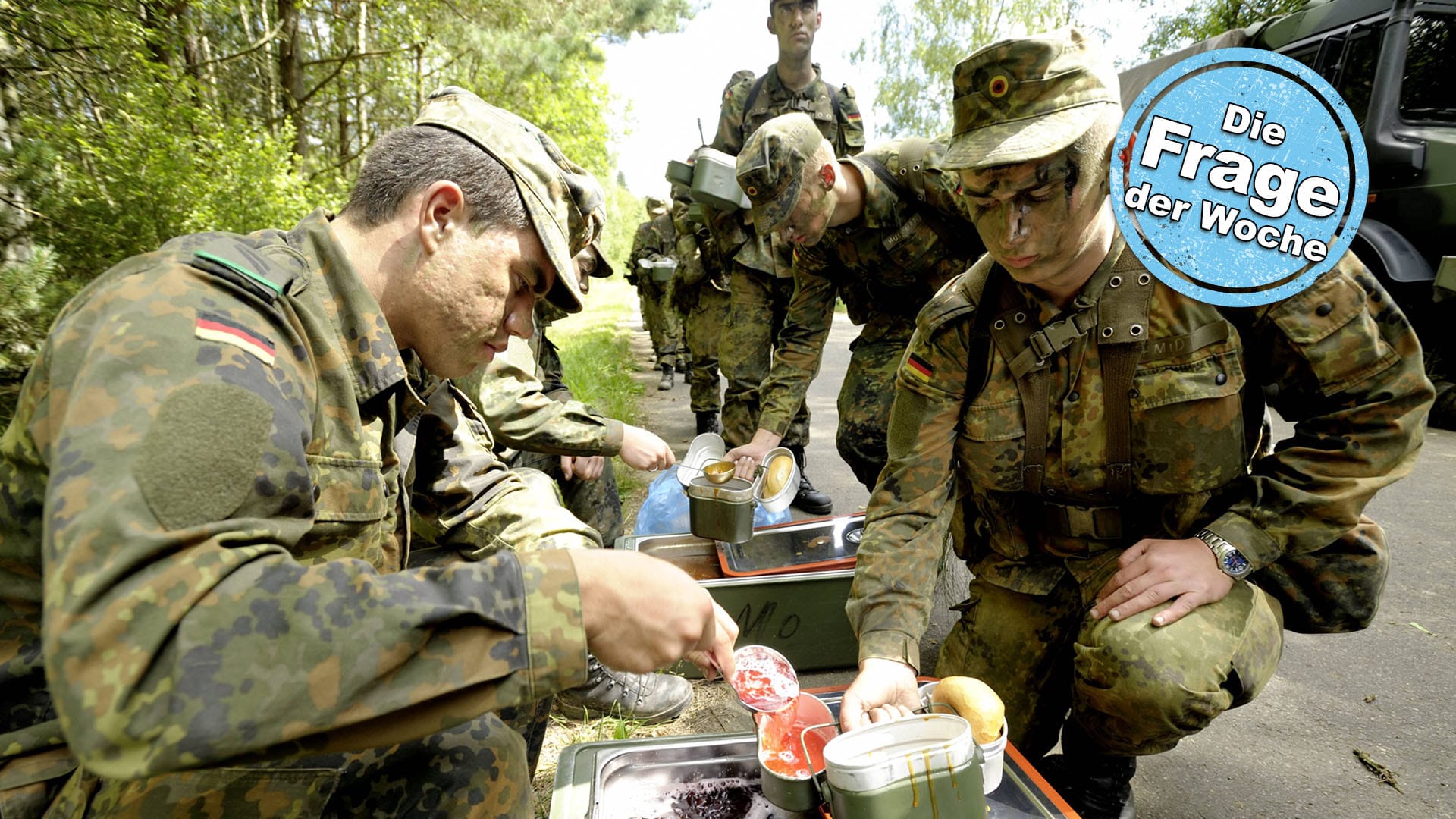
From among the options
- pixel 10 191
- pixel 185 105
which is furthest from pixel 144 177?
pixel 10 191

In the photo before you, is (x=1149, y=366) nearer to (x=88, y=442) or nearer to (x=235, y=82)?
(x=88, y=442)

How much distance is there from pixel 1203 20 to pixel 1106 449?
1609cm

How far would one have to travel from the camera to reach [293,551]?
1284 mm

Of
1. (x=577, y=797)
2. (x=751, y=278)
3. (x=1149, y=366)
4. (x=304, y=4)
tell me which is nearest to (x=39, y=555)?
(x=577, y=797)

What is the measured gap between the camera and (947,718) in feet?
4.53

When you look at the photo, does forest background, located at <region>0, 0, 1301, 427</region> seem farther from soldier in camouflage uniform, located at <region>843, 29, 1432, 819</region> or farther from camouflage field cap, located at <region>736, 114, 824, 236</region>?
soldier in camouflage uniform, located at <region>843, 29, 1432, 819</region>

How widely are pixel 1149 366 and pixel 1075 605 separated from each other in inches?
26.2

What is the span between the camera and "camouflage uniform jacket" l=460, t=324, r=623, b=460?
2807 mm

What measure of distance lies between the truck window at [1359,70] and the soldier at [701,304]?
16.1 ft

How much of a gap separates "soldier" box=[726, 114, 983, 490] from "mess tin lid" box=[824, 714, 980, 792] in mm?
1804

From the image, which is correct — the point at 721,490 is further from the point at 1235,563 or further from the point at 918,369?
the point at 1235,563

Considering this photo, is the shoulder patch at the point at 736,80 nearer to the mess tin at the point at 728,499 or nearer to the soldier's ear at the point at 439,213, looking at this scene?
the mess tin at the point at 728,499

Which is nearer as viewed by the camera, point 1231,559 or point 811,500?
point 1231,559

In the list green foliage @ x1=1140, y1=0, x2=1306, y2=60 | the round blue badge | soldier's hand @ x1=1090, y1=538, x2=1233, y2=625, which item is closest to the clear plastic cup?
soldier's hand @ x1=1090, y1=538, x2=1233, y2=625
